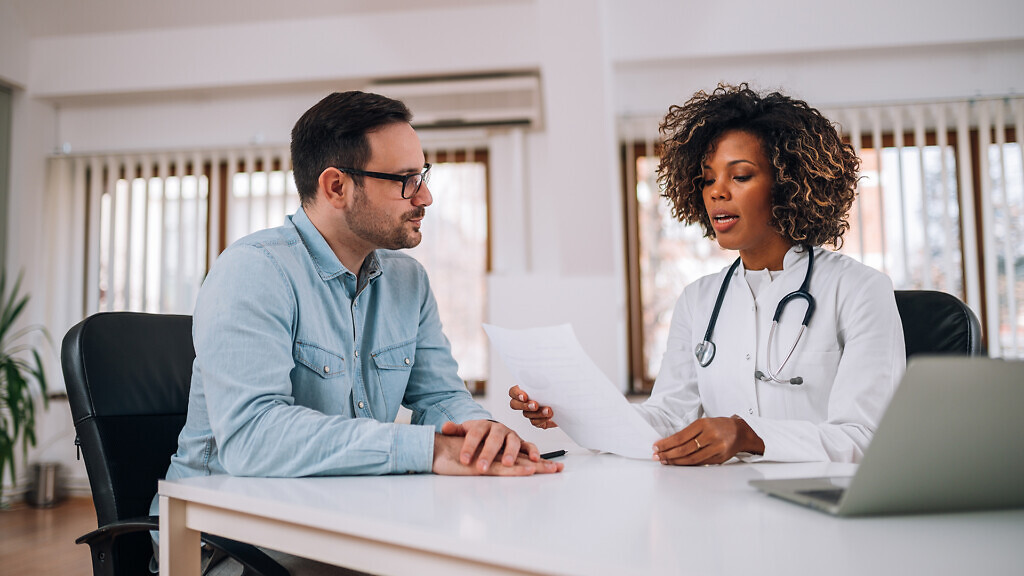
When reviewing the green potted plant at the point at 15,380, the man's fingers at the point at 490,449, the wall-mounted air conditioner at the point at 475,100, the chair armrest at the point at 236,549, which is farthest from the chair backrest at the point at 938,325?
the green potted plant at the point at 15,380

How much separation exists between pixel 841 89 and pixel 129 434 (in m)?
4.19

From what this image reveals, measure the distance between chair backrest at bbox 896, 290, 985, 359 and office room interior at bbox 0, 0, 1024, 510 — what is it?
2.25 m

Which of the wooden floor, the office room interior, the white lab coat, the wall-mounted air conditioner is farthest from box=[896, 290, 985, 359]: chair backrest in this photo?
the wall-mounted air conditioner

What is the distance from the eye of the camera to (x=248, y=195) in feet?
16.1

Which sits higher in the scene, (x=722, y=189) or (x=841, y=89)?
(x=841, y=89)

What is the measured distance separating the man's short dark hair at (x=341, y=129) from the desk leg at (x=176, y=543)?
728 millimetres

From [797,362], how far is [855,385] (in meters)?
0.18

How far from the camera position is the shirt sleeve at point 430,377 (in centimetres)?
159

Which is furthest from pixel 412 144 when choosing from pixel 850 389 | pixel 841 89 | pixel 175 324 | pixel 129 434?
pixel 841 89

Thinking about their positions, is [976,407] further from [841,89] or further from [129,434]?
[841,89]

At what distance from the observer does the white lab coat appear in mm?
1271

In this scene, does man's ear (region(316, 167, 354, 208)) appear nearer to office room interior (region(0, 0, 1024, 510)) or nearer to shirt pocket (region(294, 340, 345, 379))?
shirt pocket (region(294, 340, 345, 379))

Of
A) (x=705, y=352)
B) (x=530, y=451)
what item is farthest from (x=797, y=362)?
(x=530, y=451)

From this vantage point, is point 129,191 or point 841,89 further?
point 129,191
